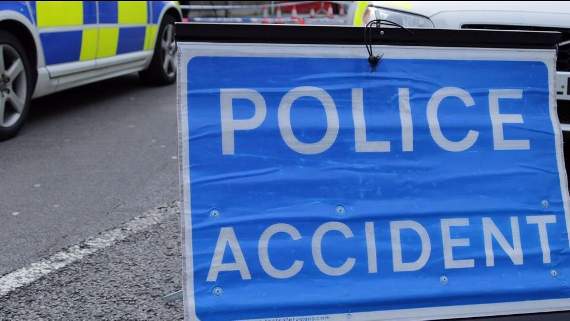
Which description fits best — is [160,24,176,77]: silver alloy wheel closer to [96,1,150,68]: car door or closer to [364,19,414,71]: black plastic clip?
[96,1,150,68]: car door

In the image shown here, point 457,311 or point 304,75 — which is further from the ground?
point 304,75

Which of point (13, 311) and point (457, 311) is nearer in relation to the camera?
point (457, 311)

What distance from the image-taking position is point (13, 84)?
564cm

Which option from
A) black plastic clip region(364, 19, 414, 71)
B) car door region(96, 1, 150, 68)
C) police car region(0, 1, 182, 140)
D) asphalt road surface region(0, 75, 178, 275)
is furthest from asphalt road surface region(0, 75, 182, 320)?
black plastic clip region(364, 19, 414, 71)

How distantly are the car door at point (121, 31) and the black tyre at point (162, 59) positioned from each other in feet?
1.50

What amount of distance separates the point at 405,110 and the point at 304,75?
1.23ft

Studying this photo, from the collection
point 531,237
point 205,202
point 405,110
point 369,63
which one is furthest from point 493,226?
point 205,202

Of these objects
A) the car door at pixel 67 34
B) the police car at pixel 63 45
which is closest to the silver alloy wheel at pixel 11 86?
the police car at pixel 63 45

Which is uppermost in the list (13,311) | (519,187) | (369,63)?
(369,63)

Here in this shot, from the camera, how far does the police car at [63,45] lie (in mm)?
5527

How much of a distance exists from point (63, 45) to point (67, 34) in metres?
0.09

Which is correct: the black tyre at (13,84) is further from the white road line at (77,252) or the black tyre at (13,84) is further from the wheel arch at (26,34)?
the white road line at (77,252)

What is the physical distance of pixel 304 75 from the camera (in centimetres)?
261

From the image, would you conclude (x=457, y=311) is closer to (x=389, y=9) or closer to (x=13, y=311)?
(x=13, y=311)
